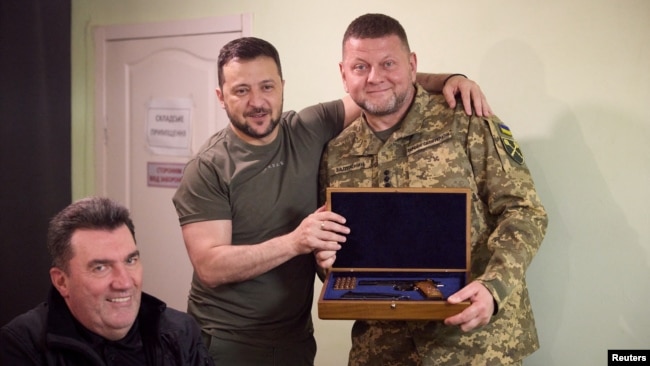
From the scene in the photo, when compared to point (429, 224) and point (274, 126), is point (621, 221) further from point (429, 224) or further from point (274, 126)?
point (274, 126)

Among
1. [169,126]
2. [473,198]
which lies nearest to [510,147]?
[473,198]

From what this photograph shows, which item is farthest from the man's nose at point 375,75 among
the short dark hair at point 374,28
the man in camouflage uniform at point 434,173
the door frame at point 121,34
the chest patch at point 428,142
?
the door frame at point 121,34

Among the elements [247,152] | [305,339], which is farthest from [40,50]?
[305,339]

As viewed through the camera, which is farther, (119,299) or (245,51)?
(245,51)

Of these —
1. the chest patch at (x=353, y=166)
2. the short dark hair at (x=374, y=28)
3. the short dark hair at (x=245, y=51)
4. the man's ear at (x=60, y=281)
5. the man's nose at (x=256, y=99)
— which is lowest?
the man's ear at (x=60, y=281)

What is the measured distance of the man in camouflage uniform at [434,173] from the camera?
7.10 ft

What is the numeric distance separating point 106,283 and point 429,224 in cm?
94

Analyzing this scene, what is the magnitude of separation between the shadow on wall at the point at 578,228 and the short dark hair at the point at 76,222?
160 cm

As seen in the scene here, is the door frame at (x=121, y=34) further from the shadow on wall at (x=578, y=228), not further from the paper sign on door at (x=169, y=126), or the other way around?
the shadow on wall at (x=578, y=228)

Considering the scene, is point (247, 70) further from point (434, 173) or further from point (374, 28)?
point (434, 173)

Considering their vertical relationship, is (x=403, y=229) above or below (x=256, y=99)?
Result: below

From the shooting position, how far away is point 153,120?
3973 millimetres

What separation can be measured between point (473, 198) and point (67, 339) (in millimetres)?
1248

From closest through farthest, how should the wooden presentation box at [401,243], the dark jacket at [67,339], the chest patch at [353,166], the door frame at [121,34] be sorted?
the dark jacket at [67,339], the wooden presentation box at [401,243], the chest patch at [353,166], the door frame at [121,34]
